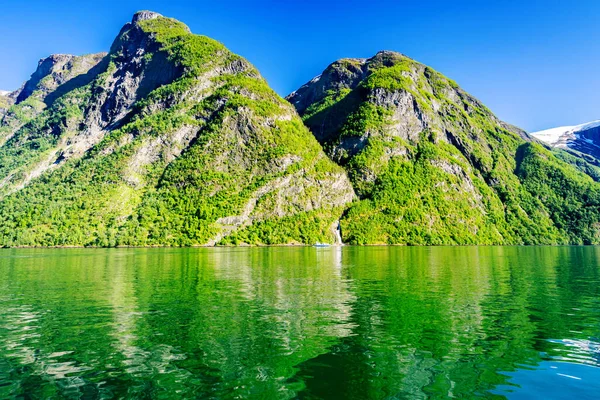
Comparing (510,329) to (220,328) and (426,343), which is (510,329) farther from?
(220,328)

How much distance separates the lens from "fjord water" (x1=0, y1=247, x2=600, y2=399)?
18431 millimetres

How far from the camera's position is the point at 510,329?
2870 centimetres

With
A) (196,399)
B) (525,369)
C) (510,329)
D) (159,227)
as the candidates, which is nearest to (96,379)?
(196,399)

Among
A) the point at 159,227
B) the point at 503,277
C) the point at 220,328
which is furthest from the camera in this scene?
the point at 159,227

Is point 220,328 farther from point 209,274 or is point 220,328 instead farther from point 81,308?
point 209,274

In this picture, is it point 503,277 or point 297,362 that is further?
point 503,277

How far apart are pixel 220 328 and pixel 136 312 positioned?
30.3 ft

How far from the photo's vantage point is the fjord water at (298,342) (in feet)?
60.5

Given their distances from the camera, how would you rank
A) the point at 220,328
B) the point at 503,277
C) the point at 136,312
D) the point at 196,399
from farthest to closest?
the point at 503,277 < the point at 136,312 < the point at 220,328 < the point at 196,399

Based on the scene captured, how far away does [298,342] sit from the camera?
82.6 ft

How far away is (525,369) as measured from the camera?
20.8m

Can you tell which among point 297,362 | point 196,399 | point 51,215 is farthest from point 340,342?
point 51,215

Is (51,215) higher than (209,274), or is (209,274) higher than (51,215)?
(51,215)

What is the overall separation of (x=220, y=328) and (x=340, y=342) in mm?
8245
